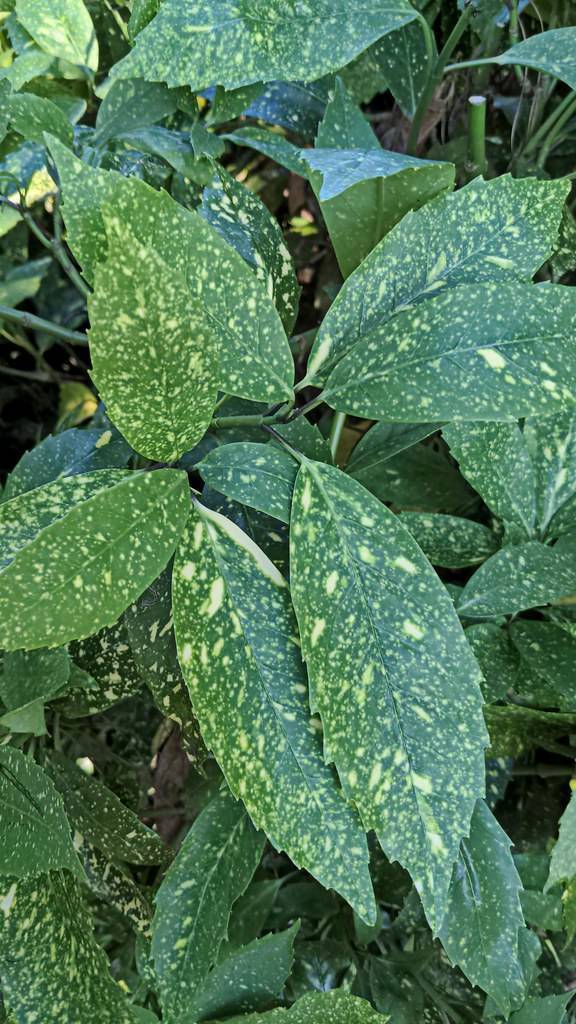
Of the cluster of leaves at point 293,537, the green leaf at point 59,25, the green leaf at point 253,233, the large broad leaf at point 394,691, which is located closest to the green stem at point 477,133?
the cluster of leaves at point 293,537

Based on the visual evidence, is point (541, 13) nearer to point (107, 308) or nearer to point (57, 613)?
point (107, 308)

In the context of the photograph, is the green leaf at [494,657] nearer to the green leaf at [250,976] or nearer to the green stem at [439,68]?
the green leaf at [250,976]

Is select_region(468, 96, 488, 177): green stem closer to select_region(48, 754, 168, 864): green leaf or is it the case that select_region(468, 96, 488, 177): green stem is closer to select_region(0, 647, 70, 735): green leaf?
select_region(0, 647, 70, 735): green leaf

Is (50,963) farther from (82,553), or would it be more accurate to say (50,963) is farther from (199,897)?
(82,553)

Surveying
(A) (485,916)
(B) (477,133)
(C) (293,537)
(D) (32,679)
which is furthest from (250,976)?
(B) (477,133)

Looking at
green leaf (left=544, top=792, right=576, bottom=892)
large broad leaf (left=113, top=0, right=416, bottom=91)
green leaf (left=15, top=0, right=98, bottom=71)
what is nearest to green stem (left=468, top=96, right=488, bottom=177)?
large broad leaf (left=113, top=0, right=416, bottom=91)
